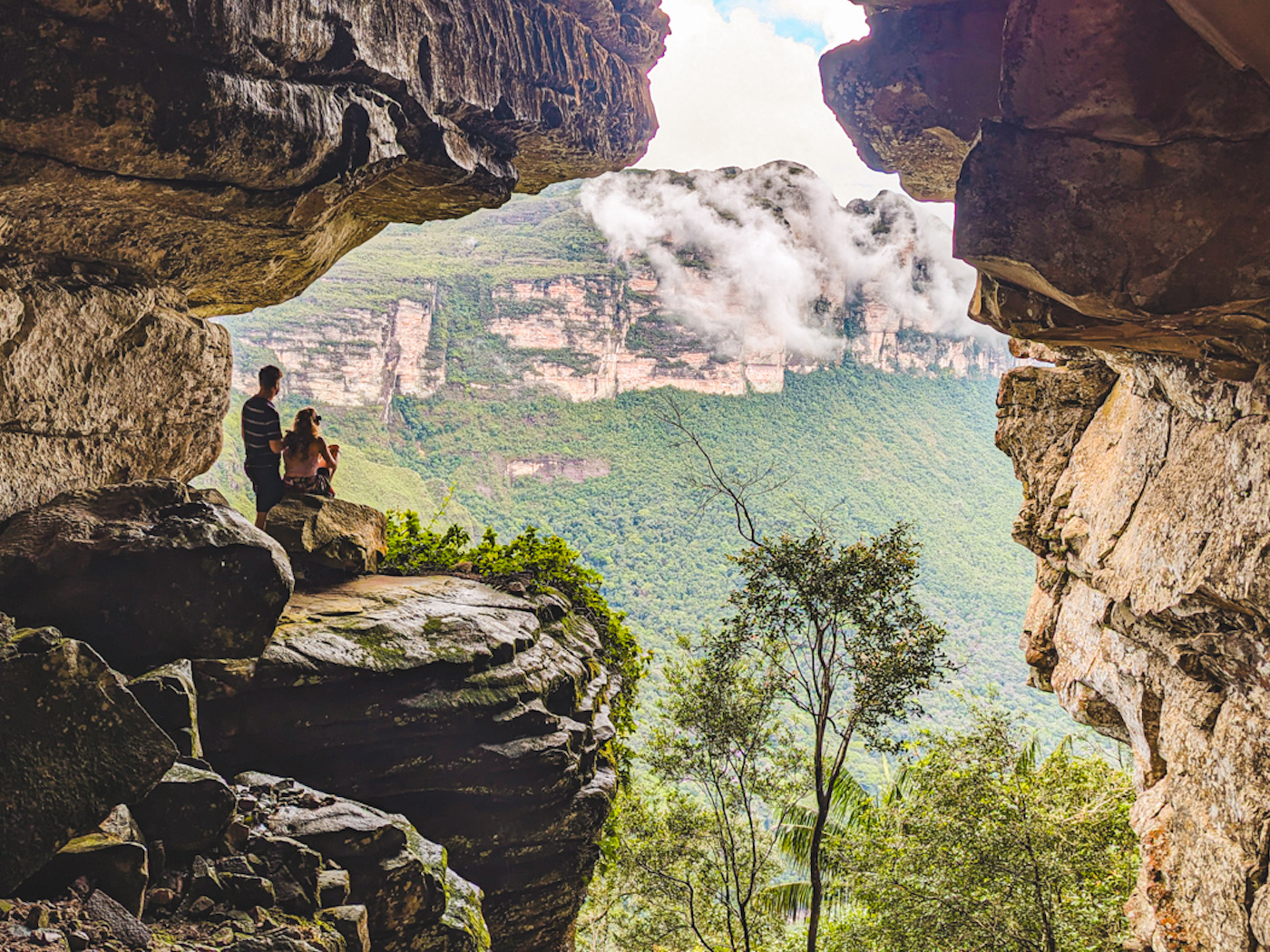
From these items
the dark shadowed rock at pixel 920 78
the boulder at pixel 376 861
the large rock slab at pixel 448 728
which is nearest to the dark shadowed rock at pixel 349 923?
the boulder at pixel 376 861

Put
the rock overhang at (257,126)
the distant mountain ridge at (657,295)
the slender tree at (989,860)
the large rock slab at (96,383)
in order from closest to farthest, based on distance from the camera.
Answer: the rock overhang at (257,126) → the large rock slab at (96,383) → the slender tree at (989,860) → the distant mountain ridge at (657,295)

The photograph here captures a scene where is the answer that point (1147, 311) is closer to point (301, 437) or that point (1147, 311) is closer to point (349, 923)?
point (349, 923)

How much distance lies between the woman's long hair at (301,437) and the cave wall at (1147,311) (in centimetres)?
689

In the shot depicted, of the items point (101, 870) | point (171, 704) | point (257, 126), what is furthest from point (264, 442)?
point (101, 870)

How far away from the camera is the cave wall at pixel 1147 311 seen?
632 centimetres

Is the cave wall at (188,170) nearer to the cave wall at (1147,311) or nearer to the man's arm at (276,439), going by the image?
the man's arm at (276,439)

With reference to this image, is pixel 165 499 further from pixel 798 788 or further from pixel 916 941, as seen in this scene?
pixel 798 788

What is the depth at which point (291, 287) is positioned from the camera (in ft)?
29.1

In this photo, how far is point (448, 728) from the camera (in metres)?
6.58

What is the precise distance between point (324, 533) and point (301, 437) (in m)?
1.13

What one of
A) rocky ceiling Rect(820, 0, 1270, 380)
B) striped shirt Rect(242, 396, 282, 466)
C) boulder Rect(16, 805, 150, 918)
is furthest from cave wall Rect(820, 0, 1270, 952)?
boulder Rect(16, 805, 150, 918)

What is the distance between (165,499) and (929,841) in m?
11.4

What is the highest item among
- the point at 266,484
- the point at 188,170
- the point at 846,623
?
the point at 188,170

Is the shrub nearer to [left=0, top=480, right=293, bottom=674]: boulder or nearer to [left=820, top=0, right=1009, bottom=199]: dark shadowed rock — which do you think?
[left=0, top=480, right=293, bottom=674]: boulder
